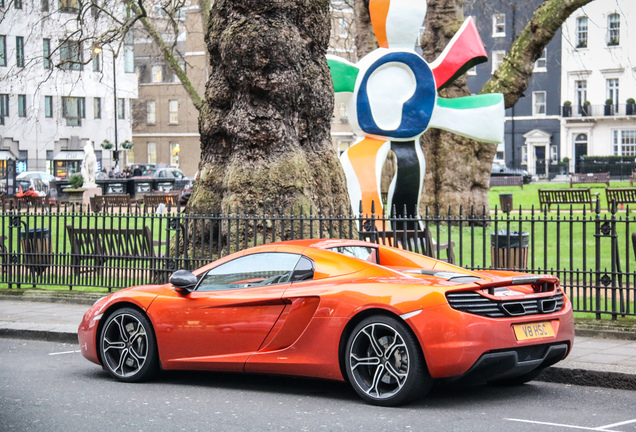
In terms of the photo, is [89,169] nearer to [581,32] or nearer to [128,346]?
[128,346]

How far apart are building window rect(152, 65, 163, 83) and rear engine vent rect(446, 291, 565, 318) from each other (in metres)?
80.4

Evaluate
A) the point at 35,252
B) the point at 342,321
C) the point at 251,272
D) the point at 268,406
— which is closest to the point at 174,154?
the point at 35,252

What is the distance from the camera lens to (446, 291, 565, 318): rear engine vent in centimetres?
673

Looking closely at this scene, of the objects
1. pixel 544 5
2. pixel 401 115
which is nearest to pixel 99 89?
pixel 544 5

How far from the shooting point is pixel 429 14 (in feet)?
91.4

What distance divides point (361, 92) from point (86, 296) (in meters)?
6.63

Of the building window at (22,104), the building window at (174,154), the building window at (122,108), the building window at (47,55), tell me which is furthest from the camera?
the building window at (174,154)

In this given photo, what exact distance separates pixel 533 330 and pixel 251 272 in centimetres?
239

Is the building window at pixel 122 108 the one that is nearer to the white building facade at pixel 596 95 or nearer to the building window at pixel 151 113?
the building window at pixel 151 113

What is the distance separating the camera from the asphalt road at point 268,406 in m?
6.46

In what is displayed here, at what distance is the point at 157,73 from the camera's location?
85.1 meters

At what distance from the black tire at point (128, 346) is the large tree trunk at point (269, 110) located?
4147 mm

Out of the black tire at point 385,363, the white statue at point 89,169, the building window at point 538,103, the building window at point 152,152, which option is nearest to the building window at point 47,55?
the white statue at point 89,169

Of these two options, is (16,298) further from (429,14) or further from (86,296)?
(429,14)
